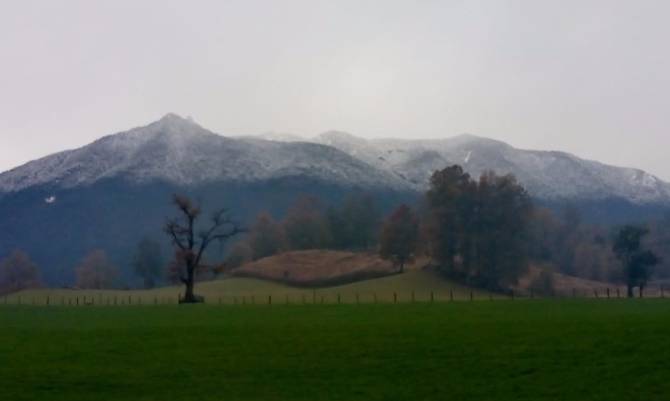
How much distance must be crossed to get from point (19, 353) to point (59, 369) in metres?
5.36

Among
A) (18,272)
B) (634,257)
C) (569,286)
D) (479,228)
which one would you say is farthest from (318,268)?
(18,272)

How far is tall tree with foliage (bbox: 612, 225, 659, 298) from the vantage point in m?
118

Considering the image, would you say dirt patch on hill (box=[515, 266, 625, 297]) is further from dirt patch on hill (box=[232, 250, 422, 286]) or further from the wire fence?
dirt patch on hill (box=[232, 250, 422, 286])

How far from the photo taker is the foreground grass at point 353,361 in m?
29.6

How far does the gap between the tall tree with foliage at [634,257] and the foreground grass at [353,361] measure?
7057 cm

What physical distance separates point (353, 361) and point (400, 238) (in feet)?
332

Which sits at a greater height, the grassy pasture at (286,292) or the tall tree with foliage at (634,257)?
the tall tree with foliage at (634,257)

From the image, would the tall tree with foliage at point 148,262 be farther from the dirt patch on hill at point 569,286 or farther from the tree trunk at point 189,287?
the tree trunk at point 189,287

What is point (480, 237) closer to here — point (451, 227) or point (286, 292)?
point (451, 227)

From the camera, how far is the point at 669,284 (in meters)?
144

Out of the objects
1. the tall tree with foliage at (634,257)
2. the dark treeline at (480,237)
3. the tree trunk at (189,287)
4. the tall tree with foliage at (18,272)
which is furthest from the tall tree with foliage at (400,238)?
the tall tree with foliage at (18,272)

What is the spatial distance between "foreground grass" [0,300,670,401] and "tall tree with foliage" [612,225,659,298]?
232ft

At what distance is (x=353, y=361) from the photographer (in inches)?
1389

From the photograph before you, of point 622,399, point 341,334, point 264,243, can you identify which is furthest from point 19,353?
point 264,243
